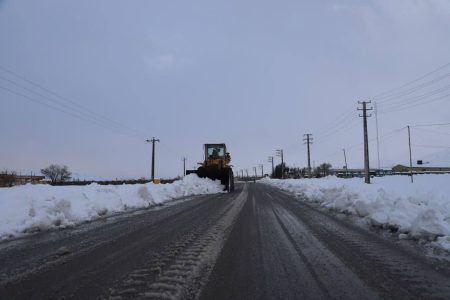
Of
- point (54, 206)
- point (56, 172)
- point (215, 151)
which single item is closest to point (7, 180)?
point (215, 151)

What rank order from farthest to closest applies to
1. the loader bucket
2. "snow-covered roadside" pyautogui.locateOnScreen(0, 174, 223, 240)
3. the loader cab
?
the loader cab < the loader bucket < "snow-covered roadside" pyautogui.locateOnScreen(0, 174, 223, 240)

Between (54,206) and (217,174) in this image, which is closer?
(54,206)

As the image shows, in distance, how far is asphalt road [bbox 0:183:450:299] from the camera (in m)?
4.90

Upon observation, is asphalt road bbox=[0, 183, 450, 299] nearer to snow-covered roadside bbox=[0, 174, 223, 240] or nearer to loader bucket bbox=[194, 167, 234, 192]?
snow-covered roadside bbox=[0, 174, 223, 240]

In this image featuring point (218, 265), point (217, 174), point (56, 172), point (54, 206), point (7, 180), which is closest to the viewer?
point (218, 265)

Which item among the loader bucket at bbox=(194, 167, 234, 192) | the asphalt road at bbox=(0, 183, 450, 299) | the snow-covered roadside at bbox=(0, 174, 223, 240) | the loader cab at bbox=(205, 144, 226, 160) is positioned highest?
the loader cab at bbox=(205, 144, 226, 160)

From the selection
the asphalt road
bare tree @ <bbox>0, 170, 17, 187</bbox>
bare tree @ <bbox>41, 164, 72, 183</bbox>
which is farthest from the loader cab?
bare tree @ <bbox>41, 164, 72, 183</bbox>

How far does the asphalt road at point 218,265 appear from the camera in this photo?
4.90m

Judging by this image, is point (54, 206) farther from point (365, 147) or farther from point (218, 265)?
point (365, 147)

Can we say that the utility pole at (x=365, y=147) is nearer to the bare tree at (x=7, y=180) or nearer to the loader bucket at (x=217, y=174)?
the loader bucket at (x=217, y=174)

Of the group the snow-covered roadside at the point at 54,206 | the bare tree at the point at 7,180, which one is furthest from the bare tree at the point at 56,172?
the snow-covered roadside at the point at 54,206

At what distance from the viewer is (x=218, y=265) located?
627cm

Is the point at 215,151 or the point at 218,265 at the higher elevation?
the point at 215,151

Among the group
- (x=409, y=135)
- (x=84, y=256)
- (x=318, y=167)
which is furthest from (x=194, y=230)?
(x=318, y=167)
